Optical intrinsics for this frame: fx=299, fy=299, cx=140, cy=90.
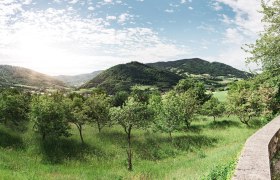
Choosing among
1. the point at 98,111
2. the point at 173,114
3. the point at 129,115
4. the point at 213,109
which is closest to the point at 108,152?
the point at 129,115

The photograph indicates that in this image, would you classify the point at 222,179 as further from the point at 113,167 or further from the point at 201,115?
the point at 201,115

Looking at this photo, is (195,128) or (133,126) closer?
(133,126)

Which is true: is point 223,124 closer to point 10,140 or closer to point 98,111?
point 98,111

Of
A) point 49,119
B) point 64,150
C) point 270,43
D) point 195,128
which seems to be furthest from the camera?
point 195,128

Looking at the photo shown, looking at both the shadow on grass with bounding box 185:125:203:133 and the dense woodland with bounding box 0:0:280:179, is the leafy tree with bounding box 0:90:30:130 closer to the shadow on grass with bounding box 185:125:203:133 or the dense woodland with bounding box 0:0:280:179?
the dense woodland with bounding box 0:0:280:179

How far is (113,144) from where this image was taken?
47.9 m

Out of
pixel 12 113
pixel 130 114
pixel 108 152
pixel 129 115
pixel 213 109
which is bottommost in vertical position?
pixel 108 152

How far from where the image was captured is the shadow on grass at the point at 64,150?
136ft

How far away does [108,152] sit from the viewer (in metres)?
44.4

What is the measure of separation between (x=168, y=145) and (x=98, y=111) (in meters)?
14.8

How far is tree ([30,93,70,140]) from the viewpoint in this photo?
1809 inches

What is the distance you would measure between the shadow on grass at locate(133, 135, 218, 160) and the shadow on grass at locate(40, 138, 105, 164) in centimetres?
671

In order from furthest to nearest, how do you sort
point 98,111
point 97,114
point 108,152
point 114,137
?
point 98,111 < point 97,114 < point 114,137 < point 108,152

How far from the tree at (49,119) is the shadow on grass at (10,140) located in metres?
3.03
